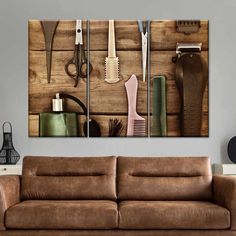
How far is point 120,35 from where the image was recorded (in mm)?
5727

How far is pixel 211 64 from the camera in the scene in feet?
18.8

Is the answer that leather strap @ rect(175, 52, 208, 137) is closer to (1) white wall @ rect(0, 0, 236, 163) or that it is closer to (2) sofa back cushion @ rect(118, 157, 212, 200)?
(1) white wall @ rect(0, 0, 236, 163)

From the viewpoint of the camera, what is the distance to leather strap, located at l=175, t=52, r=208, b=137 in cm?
570

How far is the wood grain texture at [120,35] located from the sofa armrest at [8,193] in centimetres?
155

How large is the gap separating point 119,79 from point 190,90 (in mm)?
696

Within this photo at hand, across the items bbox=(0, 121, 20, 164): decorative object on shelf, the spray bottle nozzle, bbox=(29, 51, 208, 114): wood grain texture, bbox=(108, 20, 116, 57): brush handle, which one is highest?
bbox=(108, 20, 116, 57): brush handle

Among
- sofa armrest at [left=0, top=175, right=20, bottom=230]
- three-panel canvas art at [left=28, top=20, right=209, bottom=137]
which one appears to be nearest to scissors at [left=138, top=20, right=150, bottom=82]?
three-panel canvas art at [left=28, top=20, right=209, bottom=137]

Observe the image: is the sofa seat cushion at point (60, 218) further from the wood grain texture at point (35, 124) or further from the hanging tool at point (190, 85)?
the hanging tool at point (190, 85)

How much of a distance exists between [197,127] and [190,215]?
1.67 meters

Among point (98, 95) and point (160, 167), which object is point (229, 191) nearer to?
point (160, 167)

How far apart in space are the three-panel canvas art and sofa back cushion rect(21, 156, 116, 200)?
865mm

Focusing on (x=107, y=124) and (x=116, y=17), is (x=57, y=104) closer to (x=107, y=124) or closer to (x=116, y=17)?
(x=107, y=124)

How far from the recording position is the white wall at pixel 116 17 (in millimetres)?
5707

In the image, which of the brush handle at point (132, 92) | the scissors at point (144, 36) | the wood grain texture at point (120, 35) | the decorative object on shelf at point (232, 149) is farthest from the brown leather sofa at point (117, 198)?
the wood grain texture at point (120, 35)
